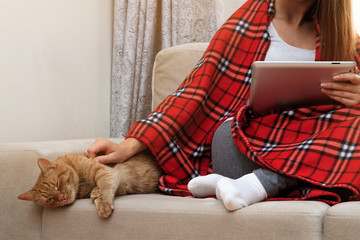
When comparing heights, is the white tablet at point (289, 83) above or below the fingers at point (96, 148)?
Result: above

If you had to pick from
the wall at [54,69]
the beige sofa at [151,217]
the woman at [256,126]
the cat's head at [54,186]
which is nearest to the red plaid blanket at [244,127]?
the woman at [256,126]

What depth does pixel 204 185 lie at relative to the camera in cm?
93

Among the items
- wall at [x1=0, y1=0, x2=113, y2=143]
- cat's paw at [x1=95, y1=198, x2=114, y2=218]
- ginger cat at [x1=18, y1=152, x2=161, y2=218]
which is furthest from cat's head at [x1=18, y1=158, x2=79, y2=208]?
wall at [x1=0, y1=0, x2=113, y2=143]

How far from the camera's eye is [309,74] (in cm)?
89

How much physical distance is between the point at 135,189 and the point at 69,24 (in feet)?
3.39

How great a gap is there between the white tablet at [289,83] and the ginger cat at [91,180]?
1.26 ft

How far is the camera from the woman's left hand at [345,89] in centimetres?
91

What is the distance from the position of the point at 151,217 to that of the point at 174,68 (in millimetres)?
849

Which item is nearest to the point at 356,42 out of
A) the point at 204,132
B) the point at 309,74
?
the point at 309,74

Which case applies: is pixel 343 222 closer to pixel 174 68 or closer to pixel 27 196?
pixel 27 196

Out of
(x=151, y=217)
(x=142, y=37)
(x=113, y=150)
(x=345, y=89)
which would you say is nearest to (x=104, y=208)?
(x=151, y=217)

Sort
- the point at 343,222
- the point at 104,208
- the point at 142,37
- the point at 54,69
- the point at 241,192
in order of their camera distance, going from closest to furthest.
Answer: the point at 343,222 → the point at 241,192 → the point at 104,208 → the point at 54,69 → the point at 142,37

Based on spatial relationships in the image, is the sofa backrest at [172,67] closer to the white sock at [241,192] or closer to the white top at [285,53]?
the white top at [285,53]

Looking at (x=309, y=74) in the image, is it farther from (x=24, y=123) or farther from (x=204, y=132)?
(x=24, y=123)
